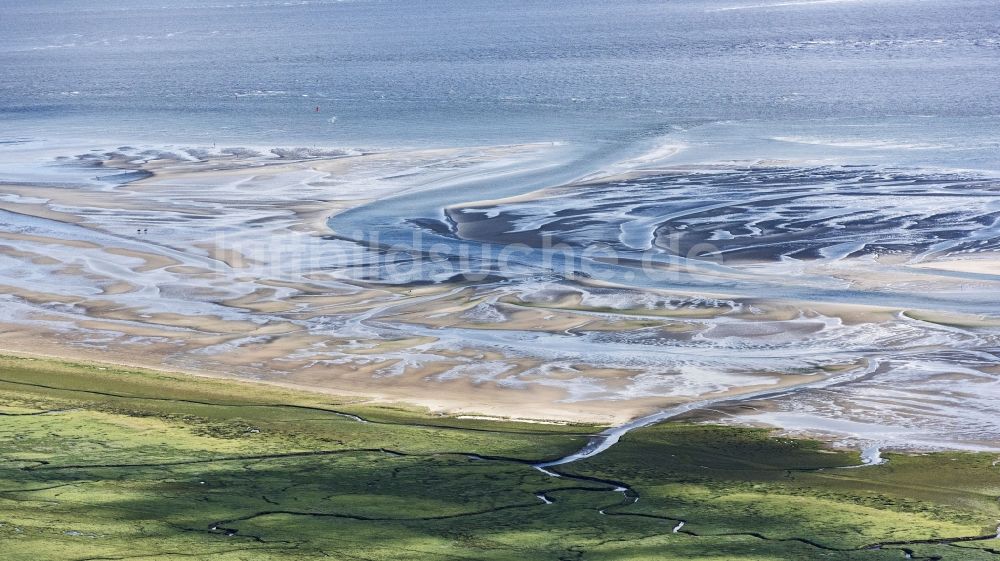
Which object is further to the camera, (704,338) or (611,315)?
(611,315)

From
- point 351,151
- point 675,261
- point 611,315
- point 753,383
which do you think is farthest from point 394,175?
point 753,383

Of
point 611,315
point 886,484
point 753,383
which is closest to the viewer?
point 886,484

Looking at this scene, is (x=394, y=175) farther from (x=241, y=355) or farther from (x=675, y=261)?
(x=241, y=355)

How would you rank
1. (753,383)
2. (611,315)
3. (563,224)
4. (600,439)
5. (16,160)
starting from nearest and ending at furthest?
(600,439)
(753,383)
(611,315)
(563,224)
(16,160)

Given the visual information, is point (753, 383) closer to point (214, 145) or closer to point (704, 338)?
point (704, 338)

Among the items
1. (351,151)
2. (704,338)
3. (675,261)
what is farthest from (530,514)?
(351,151)

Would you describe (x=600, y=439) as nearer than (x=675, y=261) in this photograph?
Yes
